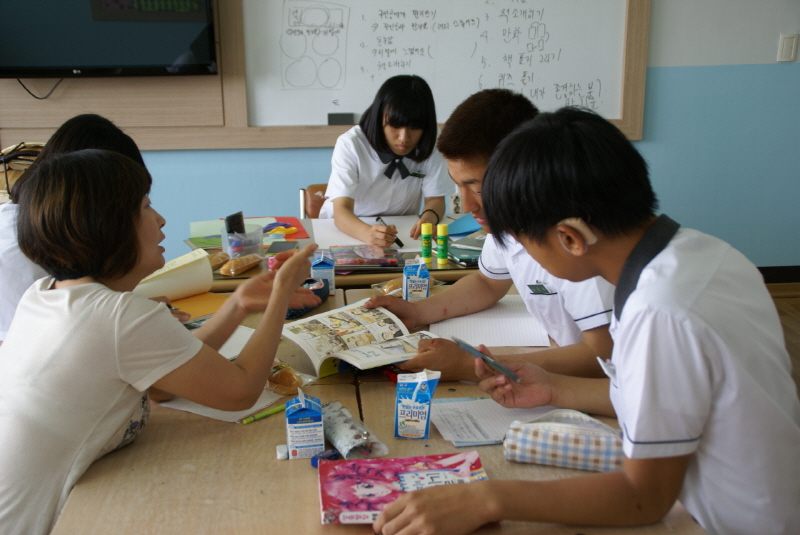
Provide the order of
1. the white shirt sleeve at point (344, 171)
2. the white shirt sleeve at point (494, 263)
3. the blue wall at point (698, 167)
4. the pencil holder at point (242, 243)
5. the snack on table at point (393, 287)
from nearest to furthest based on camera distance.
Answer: the white shirt sleeve at point (494, 263), the snack on table at point (393, 287), the pencil holder at point (242, 243), the white shirt sleeve at point (344, 171), the blue wall at point (698, 167)

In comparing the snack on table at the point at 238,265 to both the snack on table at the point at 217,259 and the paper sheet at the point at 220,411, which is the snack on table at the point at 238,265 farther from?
the paper sheet at the point at 220,411

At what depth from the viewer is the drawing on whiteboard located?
11.9 feet

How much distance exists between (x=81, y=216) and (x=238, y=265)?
1041 mm

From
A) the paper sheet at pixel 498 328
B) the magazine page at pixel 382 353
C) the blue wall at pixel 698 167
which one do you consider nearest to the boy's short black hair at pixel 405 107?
the blue wall at pixel 698 167

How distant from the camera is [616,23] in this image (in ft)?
12.5

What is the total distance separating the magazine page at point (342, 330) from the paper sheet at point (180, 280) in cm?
55

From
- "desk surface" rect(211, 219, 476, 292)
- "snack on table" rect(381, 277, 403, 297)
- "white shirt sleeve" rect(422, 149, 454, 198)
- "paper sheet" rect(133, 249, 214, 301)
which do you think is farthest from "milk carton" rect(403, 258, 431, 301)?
"white shirt sleeve" rect(422, 149, 454, 198)

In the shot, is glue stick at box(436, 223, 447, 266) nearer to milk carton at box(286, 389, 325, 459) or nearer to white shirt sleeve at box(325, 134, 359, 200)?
white shirt sleeve at box(325, 134, 359, 200)

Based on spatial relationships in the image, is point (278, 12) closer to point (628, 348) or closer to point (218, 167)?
point (218, 167)

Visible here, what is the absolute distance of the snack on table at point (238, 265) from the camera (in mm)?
2084

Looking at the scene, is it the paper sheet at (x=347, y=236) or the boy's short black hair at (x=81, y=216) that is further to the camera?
the paper sheet at (x=347, y=236)

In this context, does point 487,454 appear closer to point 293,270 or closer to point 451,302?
point 293,270

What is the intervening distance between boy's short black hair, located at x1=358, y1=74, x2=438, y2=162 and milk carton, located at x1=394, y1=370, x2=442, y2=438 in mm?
1819

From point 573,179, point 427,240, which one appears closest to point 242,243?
point 427,240
